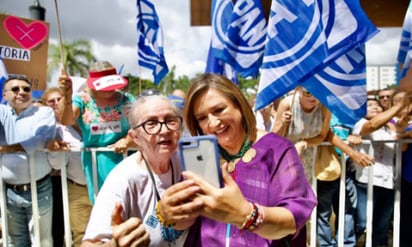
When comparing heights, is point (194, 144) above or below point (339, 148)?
above

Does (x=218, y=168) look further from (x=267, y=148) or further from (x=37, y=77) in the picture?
(x=37, y=77)

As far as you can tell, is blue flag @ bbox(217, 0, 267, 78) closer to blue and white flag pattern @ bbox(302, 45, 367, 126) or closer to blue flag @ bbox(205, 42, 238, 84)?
blue flag @ bbox(205, 42, 238, 84)

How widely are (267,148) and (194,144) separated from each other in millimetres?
438

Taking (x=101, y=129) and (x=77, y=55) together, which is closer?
(x=101, y=129)

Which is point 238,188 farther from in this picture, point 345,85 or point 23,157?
point 23,157

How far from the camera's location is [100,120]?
3.03 m

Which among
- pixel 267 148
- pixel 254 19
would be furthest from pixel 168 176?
pixel 254 19

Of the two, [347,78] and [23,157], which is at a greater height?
[347,78]

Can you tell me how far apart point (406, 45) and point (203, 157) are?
7.98 ft

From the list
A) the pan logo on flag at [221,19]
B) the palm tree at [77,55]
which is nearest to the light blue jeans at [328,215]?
the pan logo on flag at [221,19]

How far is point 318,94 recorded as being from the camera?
2.40m

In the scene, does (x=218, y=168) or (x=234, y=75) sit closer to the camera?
(x=218, y=168)

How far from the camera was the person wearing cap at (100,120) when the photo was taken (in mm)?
3031

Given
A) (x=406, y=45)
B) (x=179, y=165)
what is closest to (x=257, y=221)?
(x=179, y=165)
